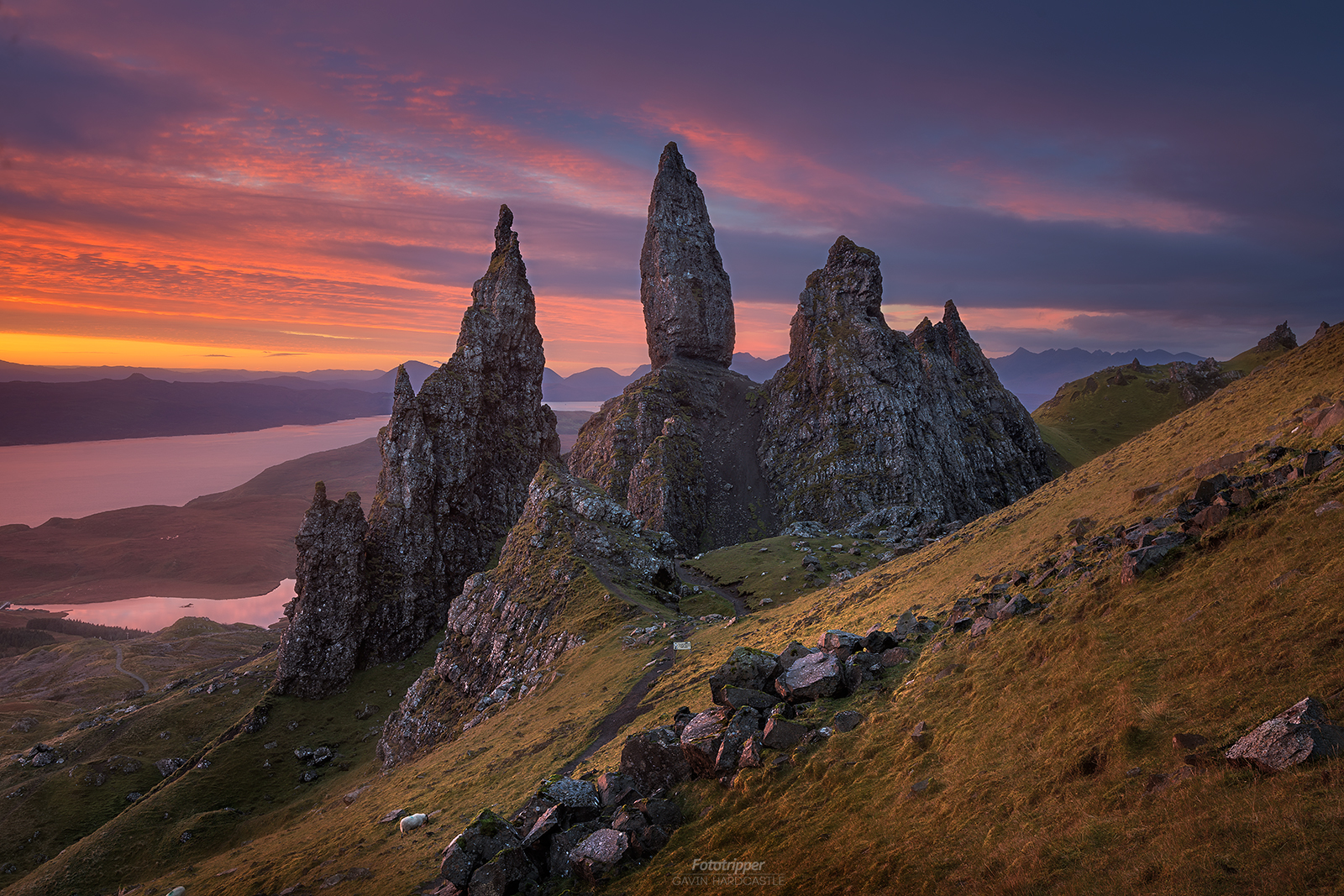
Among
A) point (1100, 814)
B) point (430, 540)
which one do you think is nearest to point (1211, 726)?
point (1100, 814)

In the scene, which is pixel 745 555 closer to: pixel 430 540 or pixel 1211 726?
pixel 430 540

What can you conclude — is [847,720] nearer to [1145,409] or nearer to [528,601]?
[528,601]

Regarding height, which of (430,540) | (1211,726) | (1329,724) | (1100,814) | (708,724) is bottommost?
(430,540)

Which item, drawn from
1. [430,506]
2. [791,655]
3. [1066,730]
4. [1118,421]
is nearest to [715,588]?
[791,655]

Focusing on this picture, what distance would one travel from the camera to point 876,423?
12575 cm

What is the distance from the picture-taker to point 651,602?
2404 inches

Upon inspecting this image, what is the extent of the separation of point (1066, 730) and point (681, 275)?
152 meters

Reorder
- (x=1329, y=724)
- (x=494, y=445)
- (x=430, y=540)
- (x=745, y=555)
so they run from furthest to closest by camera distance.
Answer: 1. (x=494, y=445)
2. (x=430, y=540)
3. (x=745, y=555)
4. (x=1329, y=724)

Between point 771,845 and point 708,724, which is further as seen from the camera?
point 708,724

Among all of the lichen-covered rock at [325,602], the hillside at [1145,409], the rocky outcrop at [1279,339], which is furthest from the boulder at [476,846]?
the rocky outcrop at [1279,339]

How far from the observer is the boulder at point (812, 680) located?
24.0 meters

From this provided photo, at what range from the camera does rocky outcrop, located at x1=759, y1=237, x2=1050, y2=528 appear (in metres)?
121

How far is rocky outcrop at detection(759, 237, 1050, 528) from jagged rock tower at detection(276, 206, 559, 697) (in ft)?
177

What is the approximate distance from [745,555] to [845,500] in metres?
40.7
